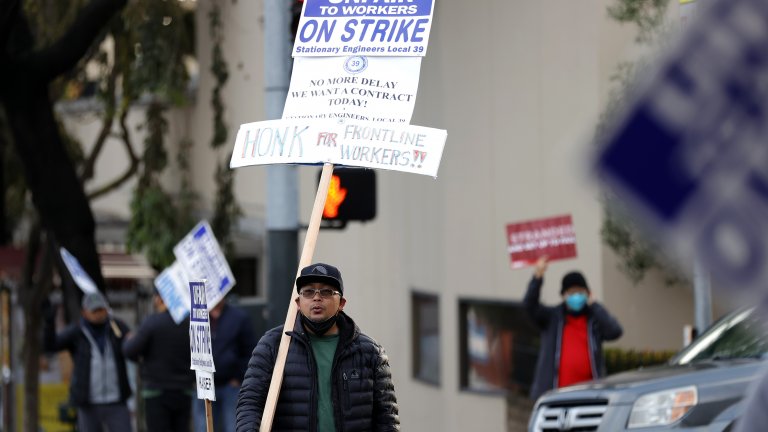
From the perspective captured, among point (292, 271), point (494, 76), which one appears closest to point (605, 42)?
point (494, 76)

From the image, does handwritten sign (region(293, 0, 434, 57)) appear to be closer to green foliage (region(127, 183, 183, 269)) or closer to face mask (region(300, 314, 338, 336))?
face mask (region(300, 314, 338, 336))

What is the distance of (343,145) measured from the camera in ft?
24.3

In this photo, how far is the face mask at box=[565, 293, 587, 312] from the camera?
441 inches

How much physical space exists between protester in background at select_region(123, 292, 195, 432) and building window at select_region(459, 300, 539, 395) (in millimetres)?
4413

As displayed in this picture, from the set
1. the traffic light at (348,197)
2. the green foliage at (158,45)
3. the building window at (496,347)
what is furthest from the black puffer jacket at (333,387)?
the green foliage at (158,45)

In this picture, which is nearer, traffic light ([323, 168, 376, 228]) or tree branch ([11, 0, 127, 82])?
traffic light ([323, 168, 376, 228])

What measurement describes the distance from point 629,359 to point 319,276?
7.76 metres

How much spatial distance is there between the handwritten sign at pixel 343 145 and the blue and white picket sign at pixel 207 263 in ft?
8.01

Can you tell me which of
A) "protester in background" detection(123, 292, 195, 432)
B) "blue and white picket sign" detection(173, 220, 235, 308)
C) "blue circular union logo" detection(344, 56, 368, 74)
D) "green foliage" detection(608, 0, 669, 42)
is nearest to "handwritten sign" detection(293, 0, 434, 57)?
"blue circular union logo" detection(344, 56, 368, 74)

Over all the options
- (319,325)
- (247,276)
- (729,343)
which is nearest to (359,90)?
(319,325)

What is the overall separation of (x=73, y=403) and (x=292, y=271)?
9.92 feet

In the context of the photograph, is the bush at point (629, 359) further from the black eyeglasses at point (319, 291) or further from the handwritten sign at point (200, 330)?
the black eyeglasses at point (319, 291)

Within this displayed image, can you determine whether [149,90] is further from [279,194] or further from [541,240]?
[279,194]

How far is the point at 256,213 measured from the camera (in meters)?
24.7
